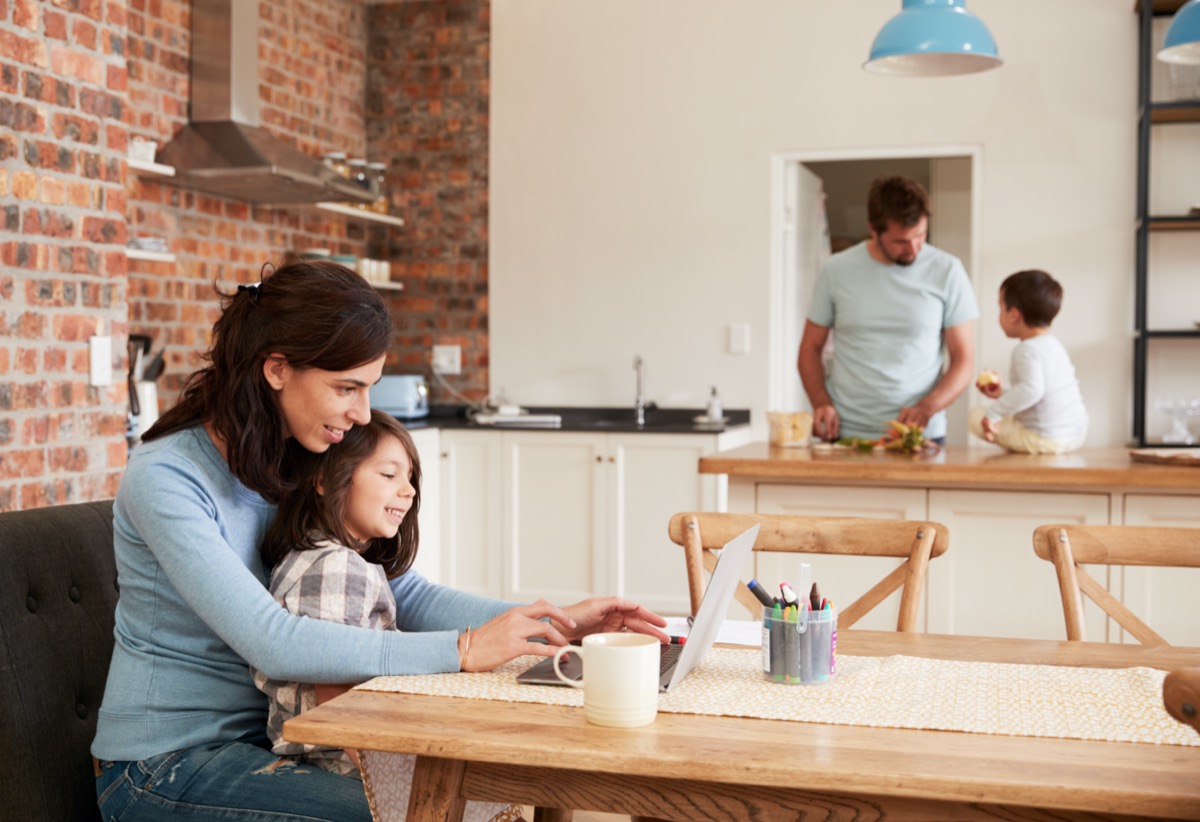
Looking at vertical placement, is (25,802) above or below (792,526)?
below

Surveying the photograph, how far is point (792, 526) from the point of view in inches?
86.9

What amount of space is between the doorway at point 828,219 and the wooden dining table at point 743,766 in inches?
161

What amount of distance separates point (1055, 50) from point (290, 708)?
4.43m

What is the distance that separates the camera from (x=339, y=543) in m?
1.63

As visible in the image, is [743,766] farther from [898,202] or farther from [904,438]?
[898,202]

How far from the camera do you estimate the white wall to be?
16.3 ft

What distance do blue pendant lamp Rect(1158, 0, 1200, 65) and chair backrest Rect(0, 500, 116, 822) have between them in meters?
2.80

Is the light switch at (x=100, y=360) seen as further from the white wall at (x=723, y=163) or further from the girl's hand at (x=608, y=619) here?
the white wall at (x=723, y=163)

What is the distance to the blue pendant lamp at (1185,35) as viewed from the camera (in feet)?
10.4

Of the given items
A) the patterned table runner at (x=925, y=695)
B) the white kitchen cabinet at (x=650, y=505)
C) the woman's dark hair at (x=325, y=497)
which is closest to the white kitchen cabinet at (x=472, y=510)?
the white kitchen cabinet at (x=650, y=505)

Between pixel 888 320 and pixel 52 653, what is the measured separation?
281 cm

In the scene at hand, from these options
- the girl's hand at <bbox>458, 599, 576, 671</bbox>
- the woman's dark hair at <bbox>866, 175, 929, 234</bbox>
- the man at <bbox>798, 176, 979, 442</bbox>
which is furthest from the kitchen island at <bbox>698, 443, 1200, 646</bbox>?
the girl's hand at <bbox>458, 599, 576, 671</bbox>

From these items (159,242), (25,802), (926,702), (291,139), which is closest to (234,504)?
(25,802)

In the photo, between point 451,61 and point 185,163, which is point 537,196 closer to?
point 451,61
